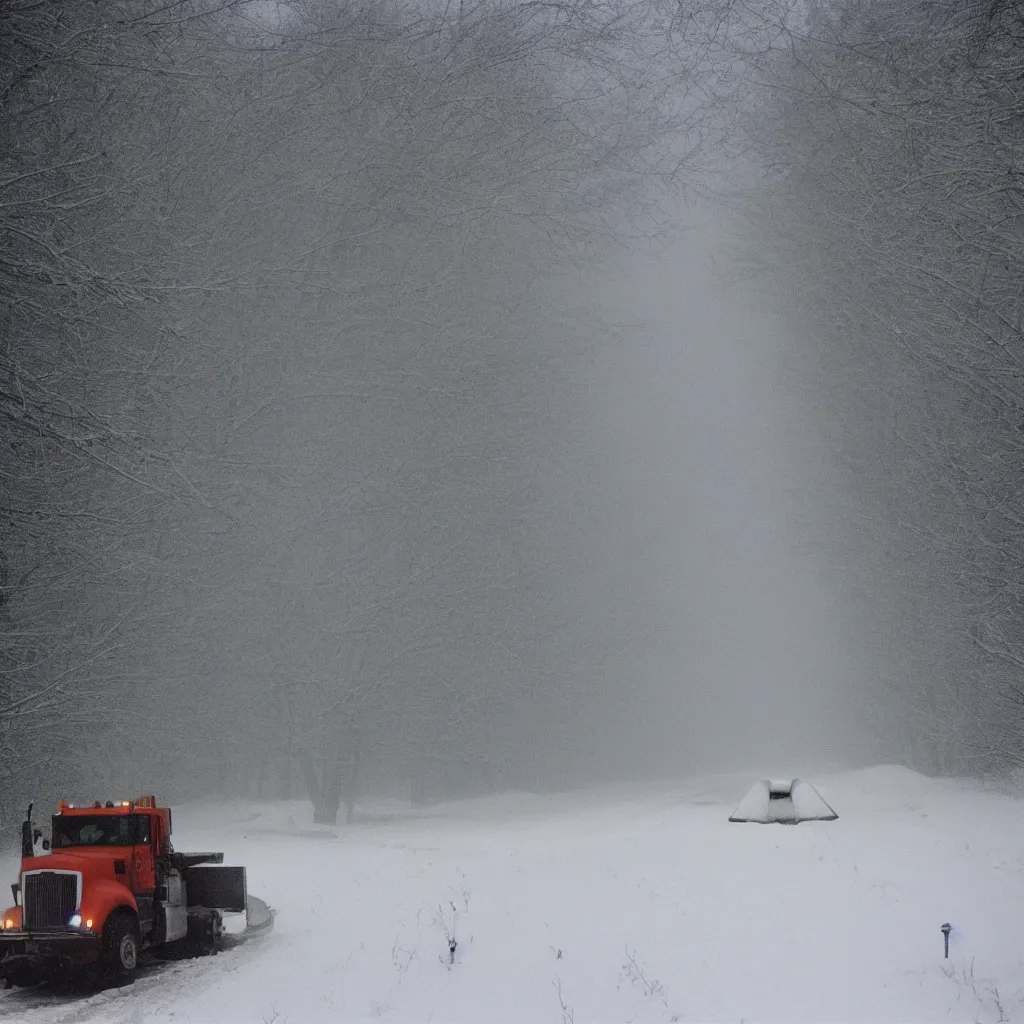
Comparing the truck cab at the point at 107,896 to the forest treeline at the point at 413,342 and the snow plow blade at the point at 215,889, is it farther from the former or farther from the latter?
the forest treeline at the point at 413,342

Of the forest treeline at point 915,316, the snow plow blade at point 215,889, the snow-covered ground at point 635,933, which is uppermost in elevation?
the forest treeline at point 915,316

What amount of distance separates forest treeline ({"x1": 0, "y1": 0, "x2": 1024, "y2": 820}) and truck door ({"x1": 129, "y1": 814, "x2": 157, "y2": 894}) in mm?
3128

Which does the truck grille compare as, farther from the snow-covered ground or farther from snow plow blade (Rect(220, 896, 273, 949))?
snow plow blade (Rect(220, 896, 273, 949))

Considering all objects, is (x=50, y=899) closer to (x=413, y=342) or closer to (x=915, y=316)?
(x=915, y=316)

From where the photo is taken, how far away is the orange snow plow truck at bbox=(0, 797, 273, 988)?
10516mm

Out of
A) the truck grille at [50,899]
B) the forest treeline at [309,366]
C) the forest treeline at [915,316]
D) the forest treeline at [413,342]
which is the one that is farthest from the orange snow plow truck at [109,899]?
the forest treeline at [915,316]

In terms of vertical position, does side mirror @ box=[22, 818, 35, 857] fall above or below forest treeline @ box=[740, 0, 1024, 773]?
below

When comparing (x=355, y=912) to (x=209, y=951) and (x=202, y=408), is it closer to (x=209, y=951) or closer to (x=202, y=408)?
(x=209, y=951)

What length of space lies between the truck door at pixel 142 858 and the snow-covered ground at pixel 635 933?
2.89ft

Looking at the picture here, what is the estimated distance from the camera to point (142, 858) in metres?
12.0

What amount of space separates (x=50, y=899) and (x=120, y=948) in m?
0.85

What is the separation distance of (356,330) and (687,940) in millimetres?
19452

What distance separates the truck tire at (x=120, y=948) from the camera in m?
10.8

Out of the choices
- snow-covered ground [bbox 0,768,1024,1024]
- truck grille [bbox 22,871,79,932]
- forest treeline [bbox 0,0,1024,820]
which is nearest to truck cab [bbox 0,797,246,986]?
truck grille [bbox 22,871,79,932]
